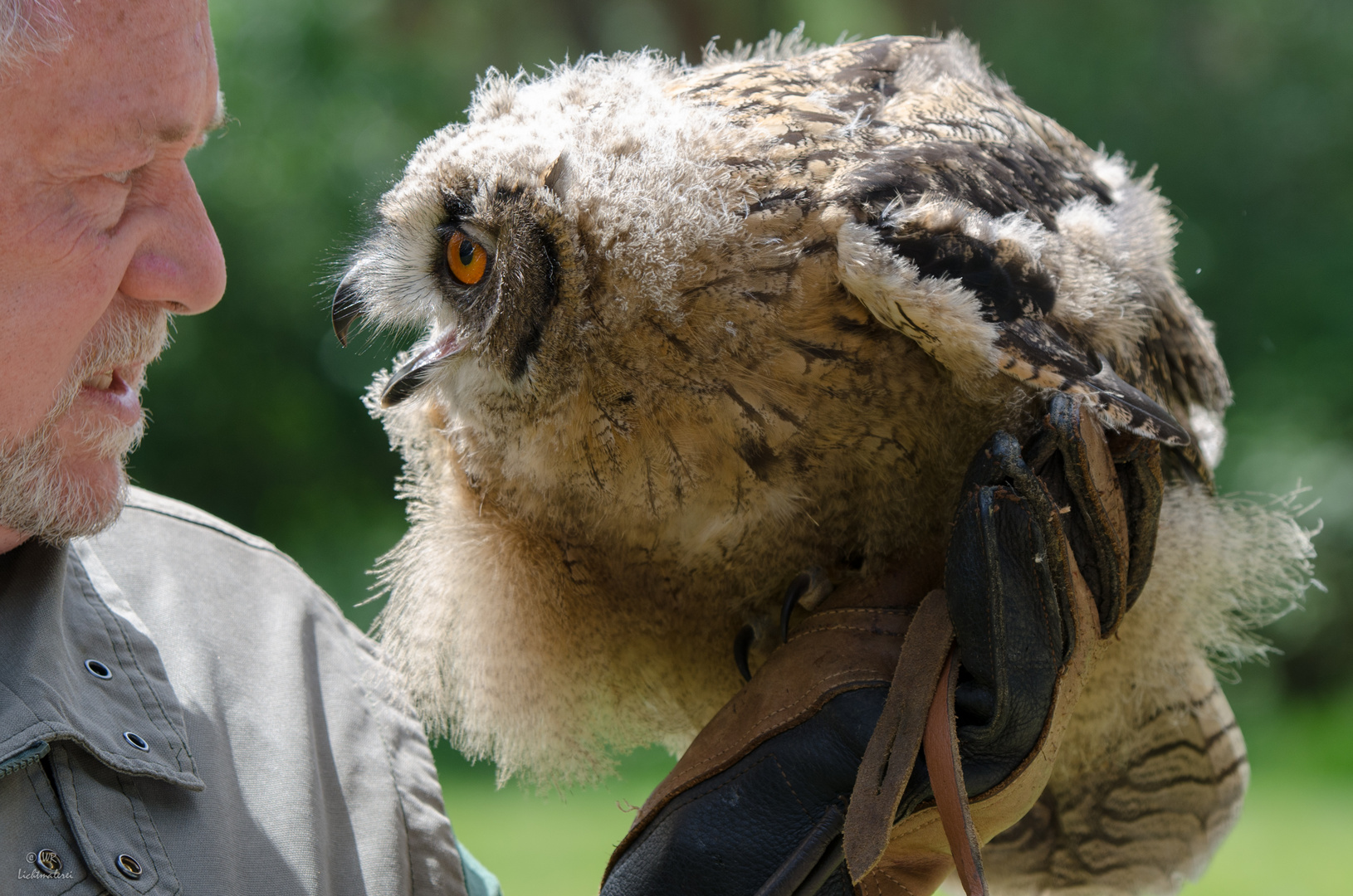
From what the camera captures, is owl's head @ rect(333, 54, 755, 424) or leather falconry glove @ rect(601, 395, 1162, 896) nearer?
leather falconry glove @ rect(601, 395, 1162, 896)

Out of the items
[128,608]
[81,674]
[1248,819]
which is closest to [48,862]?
[81,674]

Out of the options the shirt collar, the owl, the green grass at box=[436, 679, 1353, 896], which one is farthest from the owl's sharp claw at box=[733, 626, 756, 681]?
the green grass at box=[436, 679, 1353, 896]

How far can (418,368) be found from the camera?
1771 millimetres

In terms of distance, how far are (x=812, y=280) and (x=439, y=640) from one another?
2.97 ft

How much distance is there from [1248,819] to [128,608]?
5.48 meters

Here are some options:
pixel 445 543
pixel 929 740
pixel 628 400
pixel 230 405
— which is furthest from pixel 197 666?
pixel 230 405

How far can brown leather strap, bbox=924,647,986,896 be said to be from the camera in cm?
141

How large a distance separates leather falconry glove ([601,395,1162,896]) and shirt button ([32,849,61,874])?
2.31 feet

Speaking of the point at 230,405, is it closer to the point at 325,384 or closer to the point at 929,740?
the point at 325,384

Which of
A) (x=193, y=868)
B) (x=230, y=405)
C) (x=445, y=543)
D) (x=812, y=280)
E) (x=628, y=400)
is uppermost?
(x=230, y=405)

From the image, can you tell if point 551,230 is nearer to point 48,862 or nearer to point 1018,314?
point 1018,314

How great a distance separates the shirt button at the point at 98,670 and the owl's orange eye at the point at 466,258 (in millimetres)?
759

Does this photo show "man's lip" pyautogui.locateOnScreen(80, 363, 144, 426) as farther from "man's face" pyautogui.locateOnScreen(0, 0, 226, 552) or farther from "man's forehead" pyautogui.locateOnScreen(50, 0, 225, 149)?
"man's forehead" pyautogui.locateOnScreen(50, 0, 225, 149)

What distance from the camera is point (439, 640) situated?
6.37 feet
